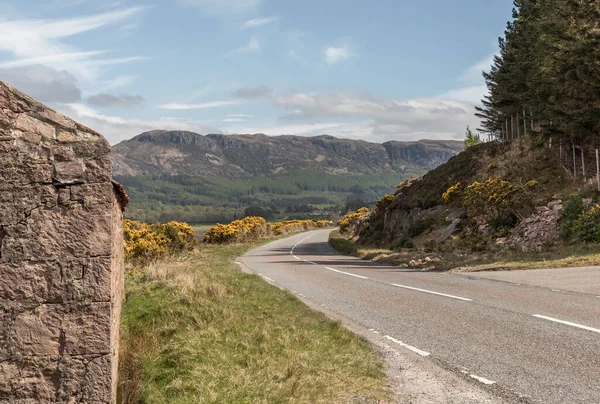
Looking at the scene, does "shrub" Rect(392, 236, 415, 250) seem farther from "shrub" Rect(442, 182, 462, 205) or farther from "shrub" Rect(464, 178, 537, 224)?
"shrub" Rect(464, 178, 537, 224)

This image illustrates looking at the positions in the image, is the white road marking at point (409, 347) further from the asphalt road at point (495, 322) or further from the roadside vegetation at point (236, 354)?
the roadside vegetation at point (236, 354)

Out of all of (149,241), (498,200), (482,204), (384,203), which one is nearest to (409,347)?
(149,241)

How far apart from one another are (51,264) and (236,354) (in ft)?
9.04

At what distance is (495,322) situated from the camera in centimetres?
920

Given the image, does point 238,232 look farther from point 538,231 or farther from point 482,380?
point 482,380

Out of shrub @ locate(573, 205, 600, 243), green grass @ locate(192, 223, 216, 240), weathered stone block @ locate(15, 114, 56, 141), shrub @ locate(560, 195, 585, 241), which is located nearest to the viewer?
weathered stone block @ locate(15, 114, 56, 141)

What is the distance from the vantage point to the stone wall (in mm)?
5090

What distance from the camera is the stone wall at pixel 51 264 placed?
5.09 meters

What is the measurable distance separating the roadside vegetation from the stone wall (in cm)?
103

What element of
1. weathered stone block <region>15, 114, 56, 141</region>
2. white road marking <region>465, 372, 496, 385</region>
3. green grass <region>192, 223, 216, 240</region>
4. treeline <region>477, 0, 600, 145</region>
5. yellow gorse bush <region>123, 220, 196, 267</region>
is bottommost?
green grass <region>192, 223, 216, 240</region>

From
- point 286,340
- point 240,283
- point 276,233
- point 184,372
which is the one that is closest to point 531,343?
point 286,340

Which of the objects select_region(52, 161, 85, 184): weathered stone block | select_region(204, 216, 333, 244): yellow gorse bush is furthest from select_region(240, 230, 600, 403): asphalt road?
select_region(204, 216, 333, 244): yellow gorse bush

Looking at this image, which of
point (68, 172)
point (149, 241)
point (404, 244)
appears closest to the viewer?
point (68, 172)

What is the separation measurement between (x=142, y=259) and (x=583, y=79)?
68.3ft
